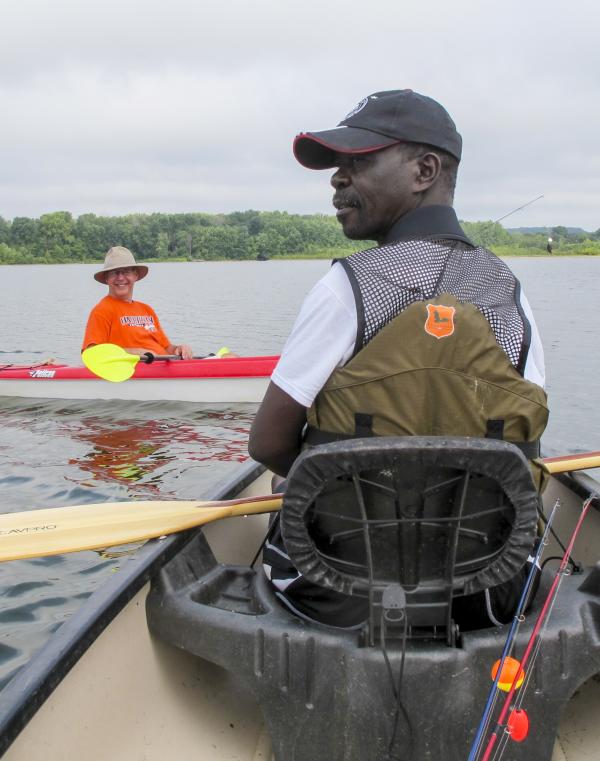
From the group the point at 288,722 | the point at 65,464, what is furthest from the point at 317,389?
the point at 65,464

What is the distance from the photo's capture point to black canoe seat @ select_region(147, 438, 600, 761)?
171cm

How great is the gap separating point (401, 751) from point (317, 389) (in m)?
0.88

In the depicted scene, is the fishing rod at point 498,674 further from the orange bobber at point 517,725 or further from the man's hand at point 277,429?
the man's hand at point 277,429

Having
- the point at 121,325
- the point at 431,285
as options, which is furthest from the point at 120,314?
the point at 431,285

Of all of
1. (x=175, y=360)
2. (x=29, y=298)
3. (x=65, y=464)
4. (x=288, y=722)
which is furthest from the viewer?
(x=29, y=298)

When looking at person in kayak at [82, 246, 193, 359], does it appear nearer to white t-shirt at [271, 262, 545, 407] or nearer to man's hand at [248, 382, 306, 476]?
man's hand at [248, 382, 306, 476]

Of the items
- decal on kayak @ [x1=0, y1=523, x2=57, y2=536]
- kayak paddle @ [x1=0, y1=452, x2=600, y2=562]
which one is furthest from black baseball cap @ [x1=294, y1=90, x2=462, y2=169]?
decal on kayak @ [x1=0, y1=523, x2=57, y2=536]

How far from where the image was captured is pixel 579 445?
9.48 metres

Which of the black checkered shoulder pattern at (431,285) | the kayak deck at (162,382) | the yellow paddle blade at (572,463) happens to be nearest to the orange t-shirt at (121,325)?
the kayak deck at (162,382)

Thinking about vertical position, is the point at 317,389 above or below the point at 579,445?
above

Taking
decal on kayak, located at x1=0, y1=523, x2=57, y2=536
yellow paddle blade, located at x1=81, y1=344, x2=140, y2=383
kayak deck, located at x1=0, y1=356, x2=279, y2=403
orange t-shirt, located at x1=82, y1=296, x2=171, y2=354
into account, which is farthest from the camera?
kayak deck, located at x1=0, y1=356, x2=279, y2=403

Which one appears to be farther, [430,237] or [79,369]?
[79,369]

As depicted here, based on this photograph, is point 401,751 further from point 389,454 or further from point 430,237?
point 430,237

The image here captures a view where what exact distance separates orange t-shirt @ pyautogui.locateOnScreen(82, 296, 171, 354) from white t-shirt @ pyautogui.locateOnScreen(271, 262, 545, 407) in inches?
267
